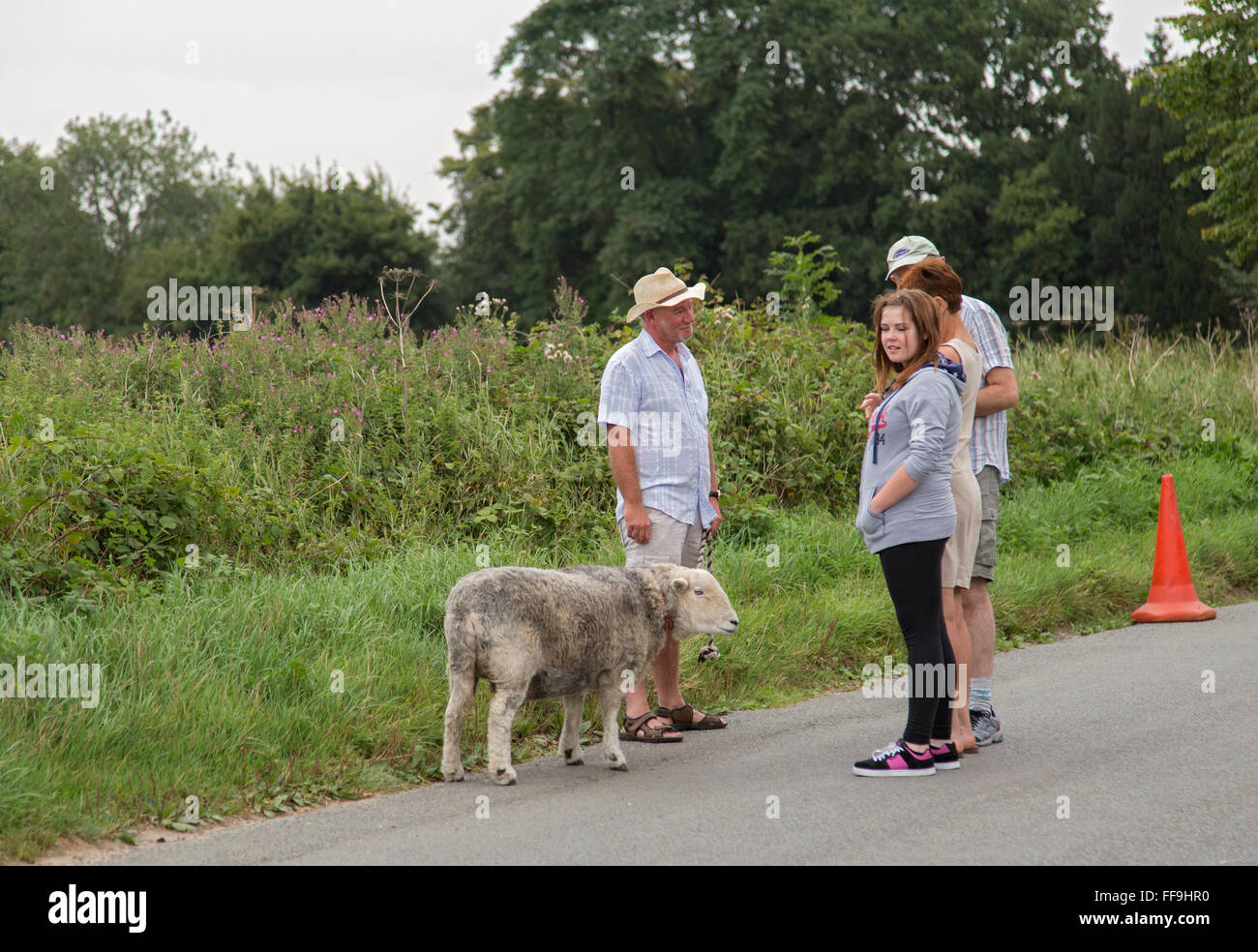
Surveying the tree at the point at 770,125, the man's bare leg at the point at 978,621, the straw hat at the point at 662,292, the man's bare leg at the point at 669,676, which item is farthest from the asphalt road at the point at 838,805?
the tree at the point at 770,125

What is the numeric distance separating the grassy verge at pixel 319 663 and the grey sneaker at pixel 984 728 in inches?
57.4

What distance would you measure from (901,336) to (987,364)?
897 millimetres

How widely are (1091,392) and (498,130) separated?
32458 millimetres

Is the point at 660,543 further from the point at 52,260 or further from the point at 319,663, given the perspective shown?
the point at 52,260

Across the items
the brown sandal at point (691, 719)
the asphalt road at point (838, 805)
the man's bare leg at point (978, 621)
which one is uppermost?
the man's bare leg at point (978, 621)

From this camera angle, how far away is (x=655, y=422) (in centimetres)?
678

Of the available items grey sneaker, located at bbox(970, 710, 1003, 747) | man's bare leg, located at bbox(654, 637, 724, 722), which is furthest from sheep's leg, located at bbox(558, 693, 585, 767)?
grey sneaker, located at bbox(970, 710, 1003, 747)

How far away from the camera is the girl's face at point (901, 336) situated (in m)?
5.82

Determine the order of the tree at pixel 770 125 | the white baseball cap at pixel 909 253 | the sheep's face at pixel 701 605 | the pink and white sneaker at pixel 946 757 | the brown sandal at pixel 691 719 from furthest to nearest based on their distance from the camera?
the tree at pixel 770 125 → the brown sandal at pixel 691 719 → the white baseball cap at pixel 909 253 → the sheep's face at pixel 701 605 → the pink and white sneaker at pixel 946 757

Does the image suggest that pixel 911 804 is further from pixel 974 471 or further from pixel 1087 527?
pixel 1087 527

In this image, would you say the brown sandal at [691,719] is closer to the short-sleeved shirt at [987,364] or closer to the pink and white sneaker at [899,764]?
the pink and white sneaker at [899,764]

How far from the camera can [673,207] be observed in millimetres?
40719

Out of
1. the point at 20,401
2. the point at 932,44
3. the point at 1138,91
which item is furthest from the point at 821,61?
the point at 20,401

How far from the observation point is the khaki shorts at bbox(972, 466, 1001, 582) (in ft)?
21.0
